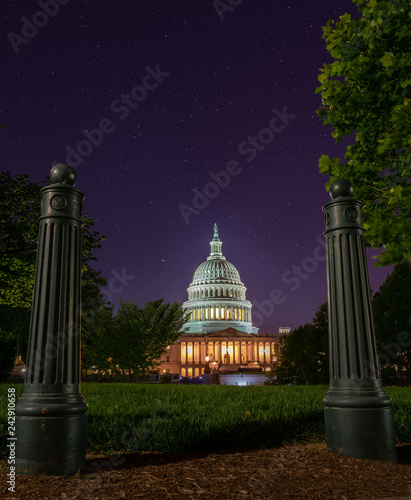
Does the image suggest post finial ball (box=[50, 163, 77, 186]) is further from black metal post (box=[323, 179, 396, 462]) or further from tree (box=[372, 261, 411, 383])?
tree (box=[372, 261, 411, 383])

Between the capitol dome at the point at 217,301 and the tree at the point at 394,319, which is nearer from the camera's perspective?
the tree at the point at 394,319

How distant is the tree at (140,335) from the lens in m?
24.9

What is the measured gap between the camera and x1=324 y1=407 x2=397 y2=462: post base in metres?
5.83

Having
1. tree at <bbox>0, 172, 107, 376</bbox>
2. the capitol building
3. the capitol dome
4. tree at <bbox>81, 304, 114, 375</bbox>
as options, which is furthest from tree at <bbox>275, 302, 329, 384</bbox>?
the capitol dome

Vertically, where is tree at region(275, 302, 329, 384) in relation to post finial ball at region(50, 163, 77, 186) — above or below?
below

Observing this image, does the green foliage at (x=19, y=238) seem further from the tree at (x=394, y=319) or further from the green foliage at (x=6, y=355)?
the tree at (x=394, y=319)

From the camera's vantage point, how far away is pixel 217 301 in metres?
136

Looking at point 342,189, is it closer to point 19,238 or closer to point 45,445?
point 45,445

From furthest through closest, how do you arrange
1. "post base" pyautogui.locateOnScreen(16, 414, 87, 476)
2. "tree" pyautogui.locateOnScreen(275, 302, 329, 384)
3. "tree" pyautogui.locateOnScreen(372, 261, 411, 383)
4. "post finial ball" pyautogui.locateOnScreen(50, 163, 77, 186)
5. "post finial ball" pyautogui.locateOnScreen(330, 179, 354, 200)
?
"tree" pyautogui.locateOnScreen(275, 302, 329, 384) → "tree" pyautogui.locateOnScreen(372, 261, 411, 383) → "post finial ball" pyautogui.locateOnScreen(330, 179, 354, 200) → "post finial ball" pyautogui.locateOnScreen(50, 163, 77, 186) → "post base" pyautogui.locateOnScreen(16, 414, 87, 476)

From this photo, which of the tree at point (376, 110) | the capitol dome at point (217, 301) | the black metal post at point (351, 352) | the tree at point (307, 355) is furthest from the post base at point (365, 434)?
the capitol dome at point (217, 301)

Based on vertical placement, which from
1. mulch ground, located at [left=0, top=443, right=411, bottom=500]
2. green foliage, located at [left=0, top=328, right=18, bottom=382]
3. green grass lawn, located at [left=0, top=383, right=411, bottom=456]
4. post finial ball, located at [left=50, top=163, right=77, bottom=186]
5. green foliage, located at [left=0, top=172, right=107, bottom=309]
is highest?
green foliage, located at [left=0, top=172, right=107, bottom=309]

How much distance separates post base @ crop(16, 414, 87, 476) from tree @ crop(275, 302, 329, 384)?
99.3ft

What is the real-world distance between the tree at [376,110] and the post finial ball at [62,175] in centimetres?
639

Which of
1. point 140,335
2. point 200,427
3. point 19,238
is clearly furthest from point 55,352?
point 140,335
